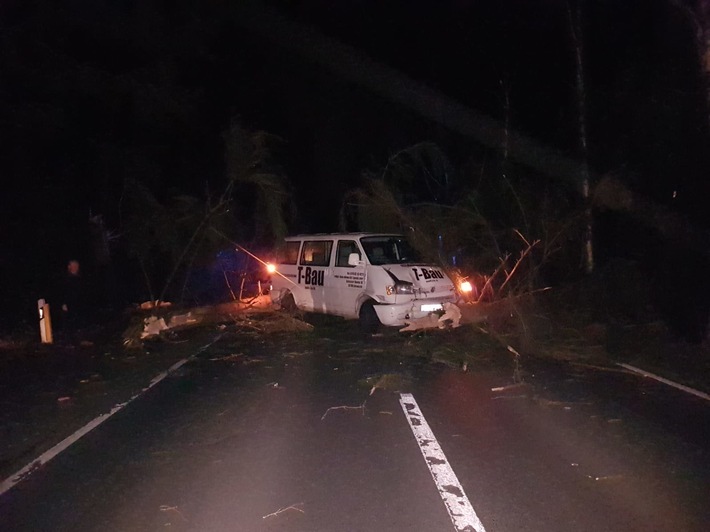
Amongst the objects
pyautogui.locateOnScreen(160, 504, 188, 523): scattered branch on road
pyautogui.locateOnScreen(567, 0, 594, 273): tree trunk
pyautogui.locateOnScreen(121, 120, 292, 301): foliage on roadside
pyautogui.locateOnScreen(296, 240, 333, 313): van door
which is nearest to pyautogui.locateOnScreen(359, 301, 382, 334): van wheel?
pyautogui.locateOnScreen(296, 240, 333, 313): van door

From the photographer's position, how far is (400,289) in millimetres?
12453

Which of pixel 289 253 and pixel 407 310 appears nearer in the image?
pixel 407 310

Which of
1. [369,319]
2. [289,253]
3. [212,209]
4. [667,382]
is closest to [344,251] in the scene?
[369,319]

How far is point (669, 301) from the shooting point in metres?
16.4

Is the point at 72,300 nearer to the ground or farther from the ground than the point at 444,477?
nearer to the ground

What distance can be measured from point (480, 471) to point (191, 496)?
2.36 m

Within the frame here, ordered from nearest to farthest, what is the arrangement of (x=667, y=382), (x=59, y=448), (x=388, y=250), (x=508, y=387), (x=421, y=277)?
1. (x=59, y=448)
2. (x=508, y=387)
3. (x=667, y=382)
4. (x=421, y=277)
5. (x=388, y=250)

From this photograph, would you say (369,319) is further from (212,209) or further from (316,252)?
(212,209)

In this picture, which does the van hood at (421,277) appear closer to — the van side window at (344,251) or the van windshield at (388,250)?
the van windshield at (388,250)

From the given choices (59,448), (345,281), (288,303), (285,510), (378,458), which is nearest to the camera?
(285,510)

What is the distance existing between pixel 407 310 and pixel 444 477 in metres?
6.89

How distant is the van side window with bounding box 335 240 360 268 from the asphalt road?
13.7ft

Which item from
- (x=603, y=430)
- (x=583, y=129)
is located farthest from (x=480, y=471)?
(x=583, y=129)

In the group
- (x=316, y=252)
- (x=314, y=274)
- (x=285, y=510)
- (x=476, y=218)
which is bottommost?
(x=285, y=510)
